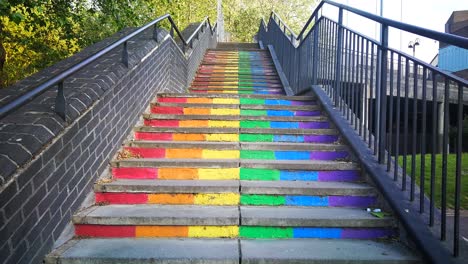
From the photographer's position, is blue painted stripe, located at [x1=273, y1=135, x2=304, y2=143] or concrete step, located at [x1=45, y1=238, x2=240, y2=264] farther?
blue painted stripe, located at [x1=273, y1=135, x2=304, y2=143]

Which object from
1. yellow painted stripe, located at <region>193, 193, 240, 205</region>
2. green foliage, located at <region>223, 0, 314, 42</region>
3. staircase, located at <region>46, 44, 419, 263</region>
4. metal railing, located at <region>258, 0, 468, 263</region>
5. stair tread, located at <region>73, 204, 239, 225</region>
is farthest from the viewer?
green foliage, located at <region>223, 0, 314, 42</region>

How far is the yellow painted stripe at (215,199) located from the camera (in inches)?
126

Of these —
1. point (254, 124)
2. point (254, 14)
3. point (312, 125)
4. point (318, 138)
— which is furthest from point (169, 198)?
point (254, 14)

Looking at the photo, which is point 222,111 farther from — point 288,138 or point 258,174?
point 258,174

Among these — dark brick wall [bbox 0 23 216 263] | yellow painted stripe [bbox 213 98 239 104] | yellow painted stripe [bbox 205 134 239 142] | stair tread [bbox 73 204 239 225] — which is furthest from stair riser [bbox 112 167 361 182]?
yellow painted stripe [bbox 213 98 239 104]

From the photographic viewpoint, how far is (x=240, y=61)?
41.3 feet

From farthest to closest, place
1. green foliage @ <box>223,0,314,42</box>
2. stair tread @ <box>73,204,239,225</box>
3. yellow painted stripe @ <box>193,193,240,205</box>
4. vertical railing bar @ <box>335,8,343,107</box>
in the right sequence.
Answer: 1. green foliage @ <box>223,0,314,42</box>
2. vertical railing bar @ <box>335,8,343,107</box>
3. yellow painted stripe @ <box>193,193,240,205</box>
4. stair tread @ <box>73,204,239,225</box>

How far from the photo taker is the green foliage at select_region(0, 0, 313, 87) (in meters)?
7.76

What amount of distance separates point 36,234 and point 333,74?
370 cm

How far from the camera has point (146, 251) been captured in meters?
2.54

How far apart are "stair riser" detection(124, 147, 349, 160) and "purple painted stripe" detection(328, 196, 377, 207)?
72 centimetres

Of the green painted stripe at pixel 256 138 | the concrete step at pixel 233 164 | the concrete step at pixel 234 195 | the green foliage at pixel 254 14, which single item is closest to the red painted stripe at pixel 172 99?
the green painted stripe at pixel 256 138

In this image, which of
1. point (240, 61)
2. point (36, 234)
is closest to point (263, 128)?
point (36, 234)

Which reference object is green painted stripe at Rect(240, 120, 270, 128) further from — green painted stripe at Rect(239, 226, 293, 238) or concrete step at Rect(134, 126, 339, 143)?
green painted stripe at Rect(239, 226, 293, 238)
